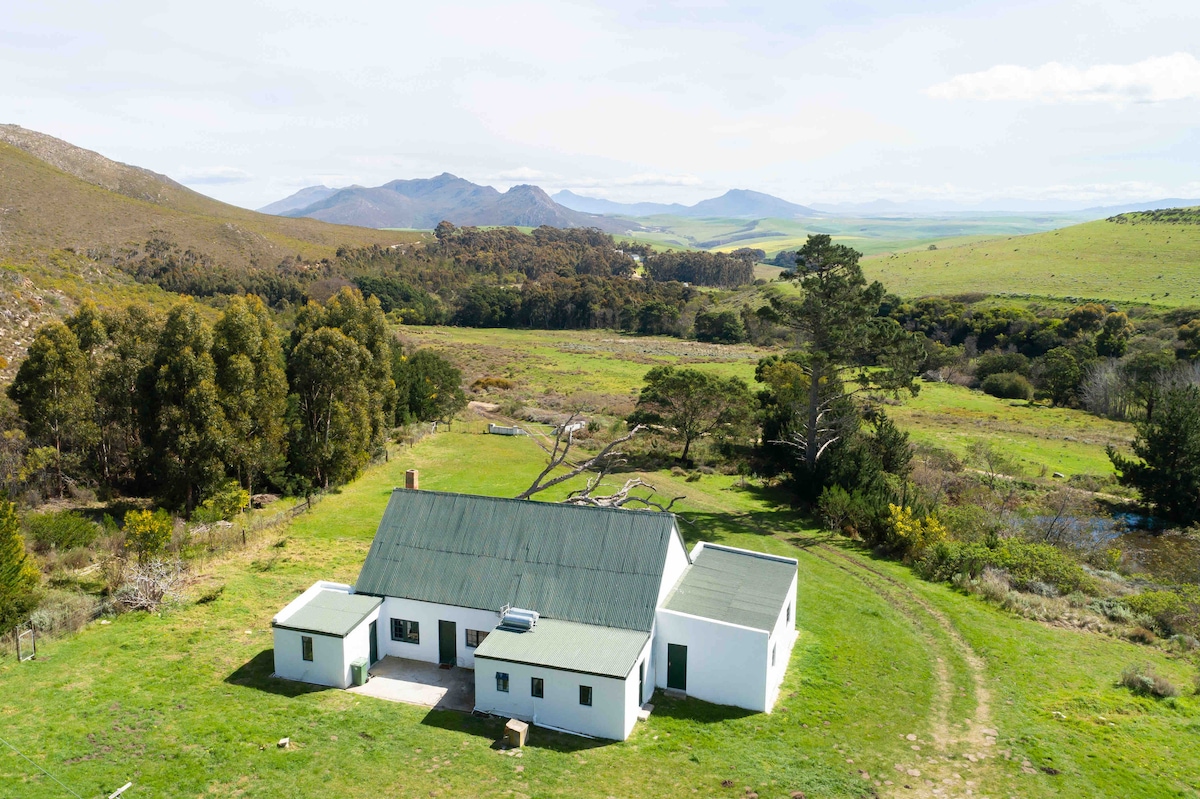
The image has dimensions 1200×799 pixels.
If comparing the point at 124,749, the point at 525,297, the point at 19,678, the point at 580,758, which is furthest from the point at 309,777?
the point at 525,297

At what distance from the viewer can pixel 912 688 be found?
65.5ft

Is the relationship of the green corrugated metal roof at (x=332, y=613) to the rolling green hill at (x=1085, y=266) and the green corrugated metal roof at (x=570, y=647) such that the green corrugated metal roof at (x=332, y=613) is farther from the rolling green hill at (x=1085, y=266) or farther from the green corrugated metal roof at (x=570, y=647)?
the rolling green hill at (x=1085, y=266)

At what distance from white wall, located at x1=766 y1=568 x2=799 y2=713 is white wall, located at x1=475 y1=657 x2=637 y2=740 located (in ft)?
12.1

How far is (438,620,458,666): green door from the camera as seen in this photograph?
20453 millimetres

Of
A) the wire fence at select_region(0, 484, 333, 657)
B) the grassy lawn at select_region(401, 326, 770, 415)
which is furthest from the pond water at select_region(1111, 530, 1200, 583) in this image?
the wire fence at select_region(0, 484, 333, 657)

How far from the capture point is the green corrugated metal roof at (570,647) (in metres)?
17.3

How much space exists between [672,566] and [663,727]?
4.46 m

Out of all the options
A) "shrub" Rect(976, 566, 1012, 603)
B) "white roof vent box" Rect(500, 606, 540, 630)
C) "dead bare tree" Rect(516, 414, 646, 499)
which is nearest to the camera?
"white roof vent box" Rect(500, 606, 540, 630)

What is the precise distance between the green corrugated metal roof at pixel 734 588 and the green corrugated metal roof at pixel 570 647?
80.1 inches

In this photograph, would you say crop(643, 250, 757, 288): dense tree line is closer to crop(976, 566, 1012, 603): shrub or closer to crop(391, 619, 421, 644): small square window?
crop(976, 566, 1012, 603): shrub

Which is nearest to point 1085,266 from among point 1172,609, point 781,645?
point 1172,609

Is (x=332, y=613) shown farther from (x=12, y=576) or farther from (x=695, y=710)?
(x=695, y=710)

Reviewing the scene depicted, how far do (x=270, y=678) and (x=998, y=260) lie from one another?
137 metres

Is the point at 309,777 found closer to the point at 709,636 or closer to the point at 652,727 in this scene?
the point at 652,727
